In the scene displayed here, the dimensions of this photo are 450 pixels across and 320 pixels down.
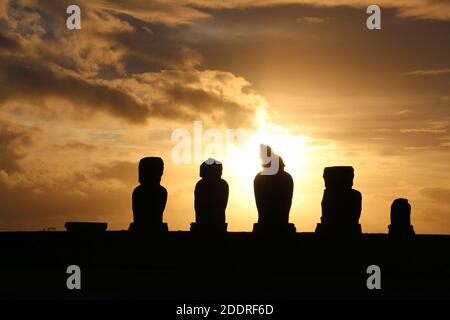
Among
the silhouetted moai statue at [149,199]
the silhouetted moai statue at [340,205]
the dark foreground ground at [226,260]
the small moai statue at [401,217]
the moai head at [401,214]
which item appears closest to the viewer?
the dark foreground ground at [226,260]

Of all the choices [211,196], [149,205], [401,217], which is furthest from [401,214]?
[149,205]

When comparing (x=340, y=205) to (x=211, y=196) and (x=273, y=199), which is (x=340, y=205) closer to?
(x=273, y=199)

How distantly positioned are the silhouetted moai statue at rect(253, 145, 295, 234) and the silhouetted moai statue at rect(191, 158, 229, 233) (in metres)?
0.77

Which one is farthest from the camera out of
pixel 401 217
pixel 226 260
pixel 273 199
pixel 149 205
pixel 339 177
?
pixel 401 217

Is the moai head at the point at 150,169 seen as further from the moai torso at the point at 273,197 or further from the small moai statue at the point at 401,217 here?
the small moai statue at the point at 401,217

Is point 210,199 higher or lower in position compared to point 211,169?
lower

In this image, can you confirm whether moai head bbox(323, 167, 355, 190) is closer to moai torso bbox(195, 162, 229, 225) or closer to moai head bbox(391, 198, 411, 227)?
moai head bbox(391, 198, 411, 227)

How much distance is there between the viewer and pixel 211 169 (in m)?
18.9

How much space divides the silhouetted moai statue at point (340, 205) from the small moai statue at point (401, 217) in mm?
1549

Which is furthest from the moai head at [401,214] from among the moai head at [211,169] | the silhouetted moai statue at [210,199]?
the moai head at [211,169]

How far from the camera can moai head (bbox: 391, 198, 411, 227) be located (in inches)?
808

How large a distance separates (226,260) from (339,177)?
3.45 meters

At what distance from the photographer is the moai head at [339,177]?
1931 centimetres
